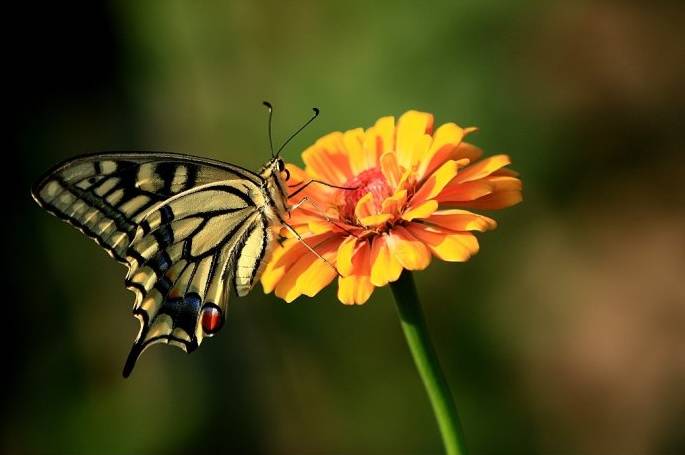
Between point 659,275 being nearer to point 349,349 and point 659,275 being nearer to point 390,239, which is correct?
point 349,349

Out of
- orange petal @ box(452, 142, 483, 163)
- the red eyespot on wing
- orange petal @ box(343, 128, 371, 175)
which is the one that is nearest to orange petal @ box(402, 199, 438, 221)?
orange petal @ box(452, 142, 483, 163)

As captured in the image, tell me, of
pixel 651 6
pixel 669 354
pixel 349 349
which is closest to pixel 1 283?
pixel 349 349

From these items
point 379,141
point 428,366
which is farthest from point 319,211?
point 428,366

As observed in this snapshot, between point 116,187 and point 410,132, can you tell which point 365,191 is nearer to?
point 410,132

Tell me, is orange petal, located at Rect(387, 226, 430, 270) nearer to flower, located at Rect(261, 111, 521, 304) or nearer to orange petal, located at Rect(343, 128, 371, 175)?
flower, located at Rect(261, 111, 521, 304)

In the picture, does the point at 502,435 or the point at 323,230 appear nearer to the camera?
the point at 323,230
